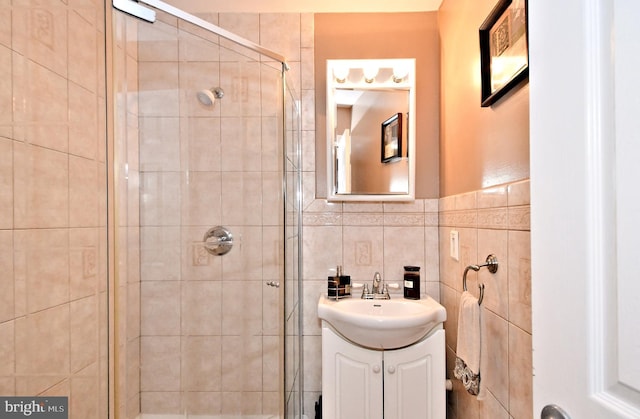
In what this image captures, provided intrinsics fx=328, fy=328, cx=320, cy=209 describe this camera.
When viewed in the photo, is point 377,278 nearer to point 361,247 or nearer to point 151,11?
point 361,247

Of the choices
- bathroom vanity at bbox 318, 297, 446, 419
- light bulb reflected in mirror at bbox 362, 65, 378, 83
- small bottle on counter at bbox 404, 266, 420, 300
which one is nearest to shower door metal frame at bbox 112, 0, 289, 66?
light bulb reflected in mirror at bbox 362, 65, 378, 83

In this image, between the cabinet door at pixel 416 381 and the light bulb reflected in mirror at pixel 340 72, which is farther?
the light bulb reflected in mirror at pixel 340 72

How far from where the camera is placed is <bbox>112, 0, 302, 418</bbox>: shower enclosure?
3.79 feet

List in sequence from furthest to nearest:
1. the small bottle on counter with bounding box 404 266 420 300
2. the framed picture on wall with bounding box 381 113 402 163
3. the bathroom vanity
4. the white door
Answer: the framed picture on wall with bounding box 381 113 402 163 → the small bottle on counter with bounding box 404 266 420 300 → the bathroom vanity → the white door

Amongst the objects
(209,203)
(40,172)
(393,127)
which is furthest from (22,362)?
(393,127)

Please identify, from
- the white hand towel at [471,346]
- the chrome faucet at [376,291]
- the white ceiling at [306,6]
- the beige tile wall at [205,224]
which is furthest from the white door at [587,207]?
the white ceiling at [306,6]

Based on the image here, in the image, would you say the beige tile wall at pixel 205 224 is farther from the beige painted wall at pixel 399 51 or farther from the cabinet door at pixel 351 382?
the beige painted wall at pixel 399 51

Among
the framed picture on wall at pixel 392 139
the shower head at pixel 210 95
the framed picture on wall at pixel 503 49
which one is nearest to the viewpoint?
the framed picture on wall at pixel 503 49

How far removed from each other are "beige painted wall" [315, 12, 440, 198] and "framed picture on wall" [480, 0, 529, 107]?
62cm

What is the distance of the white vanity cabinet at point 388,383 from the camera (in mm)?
1471

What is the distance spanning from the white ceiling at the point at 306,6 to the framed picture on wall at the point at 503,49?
2.45 ft

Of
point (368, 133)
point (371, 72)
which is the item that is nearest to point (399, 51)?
point (371, 72)

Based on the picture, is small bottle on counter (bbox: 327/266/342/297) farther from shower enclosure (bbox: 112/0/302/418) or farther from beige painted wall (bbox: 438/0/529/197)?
beige painted wall (bbox: 438/0/529/197)

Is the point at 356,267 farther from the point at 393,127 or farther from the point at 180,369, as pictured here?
the point at 180,369
